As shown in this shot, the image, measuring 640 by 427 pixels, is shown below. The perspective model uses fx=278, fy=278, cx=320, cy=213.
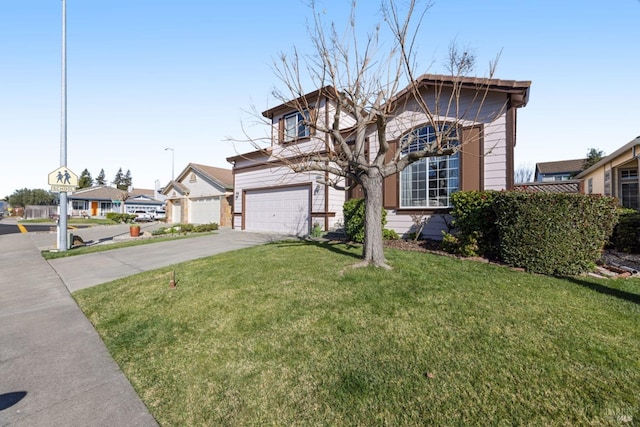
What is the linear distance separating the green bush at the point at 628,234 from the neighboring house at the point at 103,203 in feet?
158

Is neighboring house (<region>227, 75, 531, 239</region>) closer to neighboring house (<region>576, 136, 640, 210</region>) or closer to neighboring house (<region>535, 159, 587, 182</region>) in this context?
neighboring house (<region>576, 136, 640, 210</region>)

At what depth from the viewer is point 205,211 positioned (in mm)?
22000

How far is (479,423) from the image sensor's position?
1.99 m

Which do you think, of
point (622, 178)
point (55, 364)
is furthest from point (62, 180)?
point (622, 178)

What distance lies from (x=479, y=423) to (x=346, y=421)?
0.95 meters

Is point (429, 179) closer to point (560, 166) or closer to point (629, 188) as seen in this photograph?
point (629, 188)

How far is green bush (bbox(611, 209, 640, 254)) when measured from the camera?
690 cm

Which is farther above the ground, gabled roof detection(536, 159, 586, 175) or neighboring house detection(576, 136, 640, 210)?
gabled roof detection(536, 159, 586, 175)

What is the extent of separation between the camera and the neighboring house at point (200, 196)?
20375mm

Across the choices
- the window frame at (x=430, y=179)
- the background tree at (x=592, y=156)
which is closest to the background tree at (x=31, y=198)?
the window frame at (x=430, y=179)

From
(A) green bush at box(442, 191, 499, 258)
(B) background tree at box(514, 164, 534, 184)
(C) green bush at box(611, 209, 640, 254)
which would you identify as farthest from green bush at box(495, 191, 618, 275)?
(B) background tree at box(514, 164, 534, 184)

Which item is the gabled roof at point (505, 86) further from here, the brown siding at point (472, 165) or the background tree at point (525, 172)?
the background tree at point (525, 172)

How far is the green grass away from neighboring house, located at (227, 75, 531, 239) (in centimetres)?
282

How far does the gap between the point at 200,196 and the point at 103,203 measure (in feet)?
103
